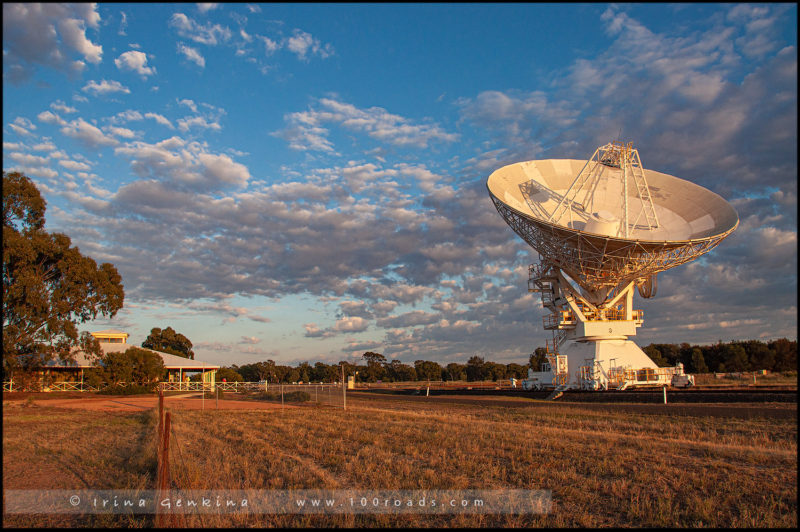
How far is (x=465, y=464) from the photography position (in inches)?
457

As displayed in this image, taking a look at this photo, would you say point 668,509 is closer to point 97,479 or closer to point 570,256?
point 97,479

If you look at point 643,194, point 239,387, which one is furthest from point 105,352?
point 643,194

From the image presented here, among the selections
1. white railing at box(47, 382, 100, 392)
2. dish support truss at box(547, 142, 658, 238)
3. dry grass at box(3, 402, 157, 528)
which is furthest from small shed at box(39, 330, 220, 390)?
dish support truss at box(547, 142, 658, 238)

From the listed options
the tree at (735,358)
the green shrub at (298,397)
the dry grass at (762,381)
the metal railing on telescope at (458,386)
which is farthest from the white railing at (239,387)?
the tree at (735,358)

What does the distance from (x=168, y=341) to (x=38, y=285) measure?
6180cm

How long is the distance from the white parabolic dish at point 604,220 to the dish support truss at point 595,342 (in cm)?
176

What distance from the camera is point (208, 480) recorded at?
1012cm

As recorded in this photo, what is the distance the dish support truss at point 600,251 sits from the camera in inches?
1280

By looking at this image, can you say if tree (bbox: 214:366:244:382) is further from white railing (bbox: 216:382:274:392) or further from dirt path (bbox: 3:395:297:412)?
dirt path (bbox: 3:395:297:412)

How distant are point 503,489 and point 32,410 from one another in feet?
77.7

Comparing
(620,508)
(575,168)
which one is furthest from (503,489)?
(575,168)

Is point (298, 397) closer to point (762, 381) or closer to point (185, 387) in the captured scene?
point (185, 387)

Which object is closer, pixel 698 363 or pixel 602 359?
pixel 602 359

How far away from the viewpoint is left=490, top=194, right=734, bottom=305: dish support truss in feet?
107
